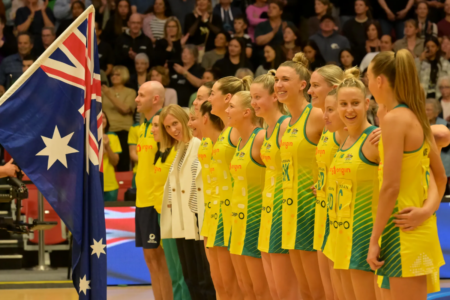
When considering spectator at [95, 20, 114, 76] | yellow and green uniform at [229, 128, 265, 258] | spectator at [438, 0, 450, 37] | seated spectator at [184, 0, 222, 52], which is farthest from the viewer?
spectator at [438, 0, 450, 37]

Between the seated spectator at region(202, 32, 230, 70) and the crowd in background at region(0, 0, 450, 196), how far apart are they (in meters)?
0.02

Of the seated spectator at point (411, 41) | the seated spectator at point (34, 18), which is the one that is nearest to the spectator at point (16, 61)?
the seated spectator at point (34, 18)

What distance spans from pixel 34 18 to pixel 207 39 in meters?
2.98

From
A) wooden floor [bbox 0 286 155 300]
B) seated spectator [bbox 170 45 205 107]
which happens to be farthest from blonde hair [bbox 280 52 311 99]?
seated spectator [bbox 170 45 205 107]

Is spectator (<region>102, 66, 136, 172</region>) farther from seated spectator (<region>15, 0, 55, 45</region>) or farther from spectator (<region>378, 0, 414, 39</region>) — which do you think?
spectator (<region>378, 0, 414, 39</region>)

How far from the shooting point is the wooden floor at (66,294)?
746 centimetres

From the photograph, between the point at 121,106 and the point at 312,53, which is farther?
the point at 312,53

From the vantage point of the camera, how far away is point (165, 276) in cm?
671

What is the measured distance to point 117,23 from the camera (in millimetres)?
11172

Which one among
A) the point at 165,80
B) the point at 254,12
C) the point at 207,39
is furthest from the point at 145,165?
the point at 254,12

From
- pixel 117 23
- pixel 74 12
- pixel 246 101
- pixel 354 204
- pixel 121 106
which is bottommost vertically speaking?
pixel 354 204

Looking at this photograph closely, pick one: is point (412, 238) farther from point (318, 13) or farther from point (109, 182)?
point (318, 13)

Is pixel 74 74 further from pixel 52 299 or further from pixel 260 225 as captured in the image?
pixel 52 299

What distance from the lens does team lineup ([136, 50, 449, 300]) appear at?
314 cm
